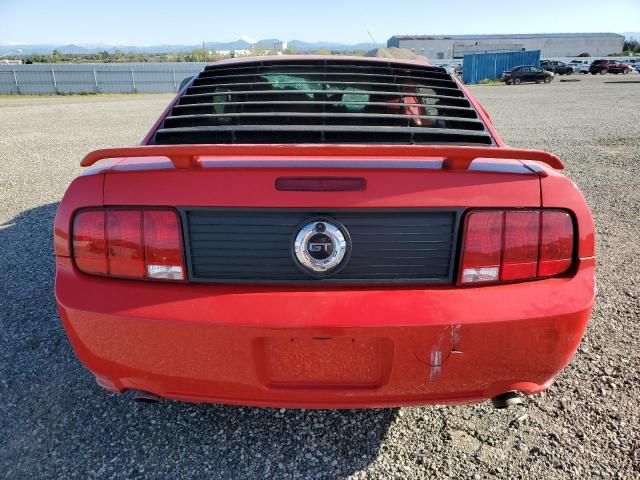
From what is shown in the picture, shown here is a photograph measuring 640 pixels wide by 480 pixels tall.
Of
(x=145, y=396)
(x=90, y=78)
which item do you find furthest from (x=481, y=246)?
(x=90, y=78)

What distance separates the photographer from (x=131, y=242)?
5.15 feet

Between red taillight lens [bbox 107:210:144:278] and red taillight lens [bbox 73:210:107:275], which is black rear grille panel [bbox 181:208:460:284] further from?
red taillight lens [bbox 73:210:107:275]

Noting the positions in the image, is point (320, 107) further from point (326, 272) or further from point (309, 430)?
point (309, 430)

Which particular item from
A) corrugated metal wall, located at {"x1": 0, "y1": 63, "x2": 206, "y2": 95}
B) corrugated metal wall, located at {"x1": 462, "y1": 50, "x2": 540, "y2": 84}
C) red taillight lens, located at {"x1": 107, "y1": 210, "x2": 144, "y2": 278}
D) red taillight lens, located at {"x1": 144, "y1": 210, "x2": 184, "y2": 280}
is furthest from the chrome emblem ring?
corrugated metal wall, located at {"x1": 462, "y1": 50, "x2": 540, "y2": 84}

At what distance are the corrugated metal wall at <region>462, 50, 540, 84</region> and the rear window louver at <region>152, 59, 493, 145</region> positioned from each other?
40.1 meters

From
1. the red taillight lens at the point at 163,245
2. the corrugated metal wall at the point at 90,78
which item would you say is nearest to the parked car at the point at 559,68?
the corrugated metal wall at the point at 90,78

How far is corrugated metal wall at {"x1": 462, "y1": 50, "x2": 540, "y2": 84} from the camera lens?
3953cm

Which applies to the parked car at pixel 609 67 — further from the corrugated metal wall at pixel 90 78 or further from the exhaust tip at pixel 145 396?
the exhaust tip at pixel 145 396

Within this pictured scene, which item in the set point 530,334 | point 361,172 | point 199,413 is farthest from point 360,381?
point 199,413

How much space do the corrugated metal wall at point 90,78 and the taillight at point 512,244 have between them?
95.9 feet

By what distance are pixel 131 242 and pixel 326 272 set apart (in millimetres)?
678

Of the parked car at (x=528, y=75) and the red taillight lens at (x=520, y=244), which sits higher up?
the parked car at (x=528, y=75)

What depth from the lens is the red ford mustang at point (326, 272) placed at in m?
1.48

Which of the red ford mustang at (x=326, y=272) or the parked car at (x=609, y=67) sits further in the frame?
the parked car at (x=609, y=67)
